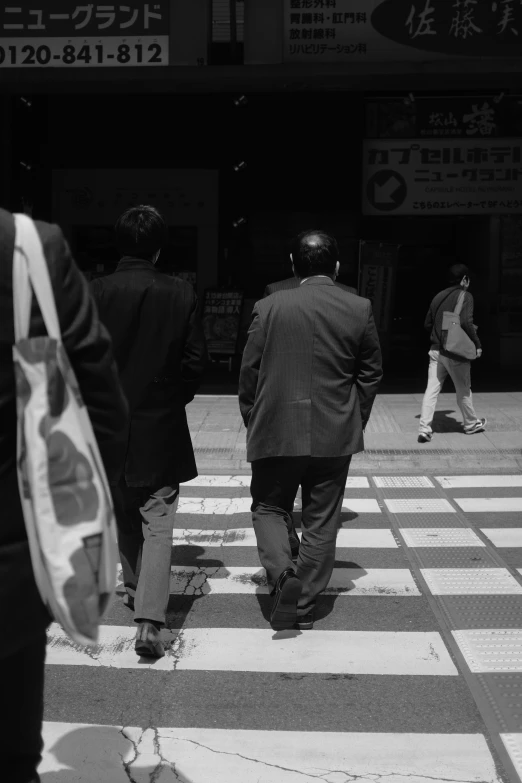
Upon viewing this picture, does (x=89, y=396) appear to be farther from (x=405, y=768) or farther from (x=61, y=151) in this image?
(x=61, y=151)

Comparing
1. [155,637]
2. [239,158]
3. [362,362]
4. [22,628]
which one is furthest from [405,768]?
[239,158]

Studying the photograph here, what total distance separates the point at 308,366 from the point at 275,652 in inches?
53.9

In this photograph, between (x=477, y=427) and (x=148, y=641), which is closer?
(x=148, y=641)

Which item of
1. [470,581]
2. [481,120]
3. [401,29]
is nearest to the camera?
[470,581]

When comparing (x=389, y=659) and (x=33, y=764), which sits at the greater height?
(x=33, y=764)

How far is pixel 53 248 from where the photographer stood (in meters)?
2.24

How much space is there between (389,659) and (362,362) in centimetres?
145

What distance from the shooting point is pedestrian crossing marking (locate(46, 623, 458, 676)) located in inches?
172

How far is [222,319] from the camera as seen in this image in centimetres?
1570

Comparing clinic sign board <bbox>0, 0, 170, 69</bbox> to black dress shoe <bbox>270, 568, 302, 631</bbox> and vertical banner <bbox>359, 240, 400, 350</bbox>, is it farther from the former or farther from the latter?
black dress shoe <bbox>270, 568, 302, 631</bbox>

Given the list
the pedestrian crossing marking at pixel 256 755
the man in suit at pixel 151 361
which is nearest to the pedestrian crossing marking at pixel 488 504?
the man in suit at pixel 151 361

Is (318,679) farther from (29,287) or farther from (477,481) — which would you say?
(477,481)

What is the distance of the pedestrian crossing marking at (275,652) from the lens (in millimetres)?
4379

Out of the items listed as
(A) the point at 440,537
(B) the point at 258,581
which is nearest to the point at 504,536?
(A) the point at 440,537
